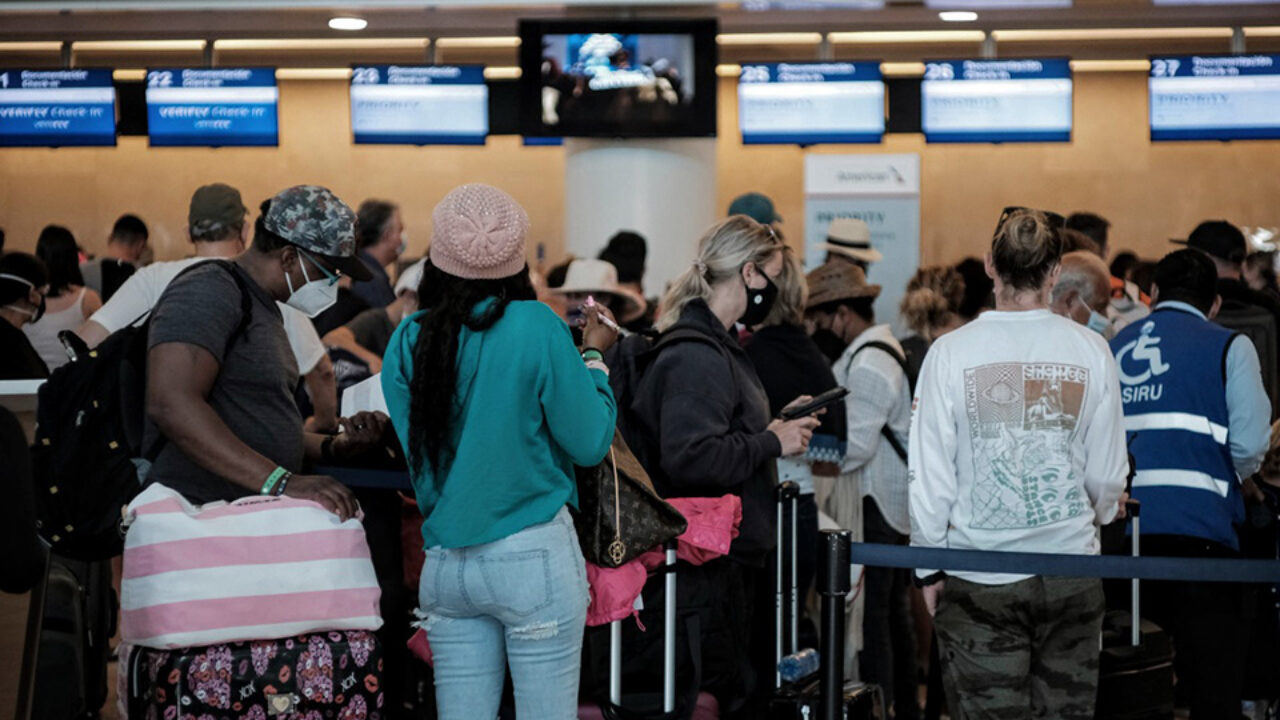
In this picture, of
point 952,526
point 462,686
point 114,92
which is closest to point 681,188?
point 114,92

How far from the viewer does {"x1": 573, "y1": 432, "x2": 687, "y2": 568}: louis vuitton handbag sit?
3.38 meters

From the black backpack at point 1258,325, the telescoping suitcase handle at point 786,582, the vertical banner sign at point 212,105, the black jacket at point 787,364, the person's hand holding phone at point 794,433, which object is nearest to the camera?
the person's hand holding phone at point 794,433

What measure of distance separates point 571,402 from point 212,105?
25.9 ft

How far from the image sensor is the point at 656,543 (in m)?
3.48

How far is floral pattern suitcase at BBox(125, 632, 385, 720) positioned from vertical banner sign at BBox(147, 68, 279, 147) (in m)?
7.34

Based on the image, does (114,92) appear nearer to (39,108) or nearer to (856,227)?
(39,108)

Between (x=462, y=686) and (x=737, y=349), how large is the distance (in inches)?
58.5

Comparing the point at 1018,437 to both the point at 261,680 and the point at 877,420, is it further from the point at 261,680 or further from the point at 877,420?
the point at 877,420

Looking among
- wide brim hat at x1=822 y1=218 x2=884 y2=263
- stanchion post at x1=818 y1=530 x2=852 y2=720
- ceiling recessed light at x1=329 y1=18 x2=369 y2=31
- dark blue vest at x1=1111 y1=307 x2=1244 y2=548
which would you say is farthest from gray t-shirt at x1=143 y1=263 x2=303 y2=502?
ceiling recessed light at x1=329 y1=18 x2=369 y2=31

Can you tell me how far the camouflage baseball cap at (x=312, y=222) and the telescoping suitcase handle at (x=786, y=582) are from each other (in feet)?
5.12

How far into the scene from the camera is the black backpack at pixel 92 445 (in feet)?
11.3

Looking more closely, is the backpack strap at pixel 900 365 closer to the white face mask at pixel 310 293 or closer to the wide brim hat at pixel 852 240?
the wide brim hat at pixel 852 240

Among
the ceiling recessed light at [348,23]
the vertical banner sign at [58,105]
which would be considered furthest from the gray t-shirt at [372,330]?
the vertical banner sign at [58,105]

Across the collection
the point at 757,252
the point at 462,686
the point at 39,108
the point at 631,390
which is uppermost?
the point at 39,108
